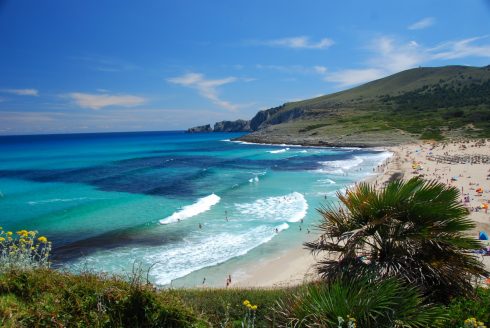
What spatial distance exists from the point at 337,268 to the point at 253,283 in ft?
36.7

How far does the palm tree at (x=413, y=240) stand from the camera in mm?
5770

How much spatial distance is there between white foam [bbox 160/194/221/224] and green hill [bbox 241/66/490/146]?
63.2 metres

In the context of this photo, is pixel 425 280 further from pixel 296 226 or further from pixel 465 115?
pixel 465 115

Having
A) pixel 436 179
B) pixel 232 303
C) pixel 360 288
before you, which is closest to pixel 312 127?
pixel 436 179

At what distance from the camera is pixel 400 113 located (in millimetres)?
119875

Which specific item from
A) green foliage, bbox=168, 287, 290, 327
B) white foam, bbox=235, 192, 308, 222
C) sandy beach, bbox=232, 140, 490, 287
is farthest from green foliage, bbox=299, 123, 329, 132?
green foliage, bbox=168, 287, 290, 327

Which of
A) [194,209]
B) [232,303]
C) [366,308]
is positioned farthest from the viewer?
[194,209]

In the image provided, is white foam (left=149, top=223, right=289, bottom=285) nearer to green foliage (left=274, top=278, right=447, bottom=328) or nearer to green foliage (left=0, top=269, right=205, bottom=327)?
green foliage (left=0, top=269, right=205, bottom=327)

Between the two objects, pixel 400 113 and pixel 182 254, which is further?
pixel 400 113

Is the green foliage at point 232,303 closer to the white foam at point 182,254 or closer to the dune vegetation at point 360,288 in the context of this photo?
the dune vegetation at point 360,288

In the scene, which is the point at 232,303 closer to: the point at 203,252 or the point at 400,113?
the point at 203,252

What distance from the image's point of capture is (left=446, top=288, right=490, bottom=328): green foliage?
5.06 metres

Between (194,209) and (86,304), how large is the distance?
2505 cm

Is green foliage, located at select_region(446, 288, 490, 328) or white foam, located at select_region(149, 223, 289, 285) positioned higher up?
green foliage, located at select_region(446, 288, 490, 328)
